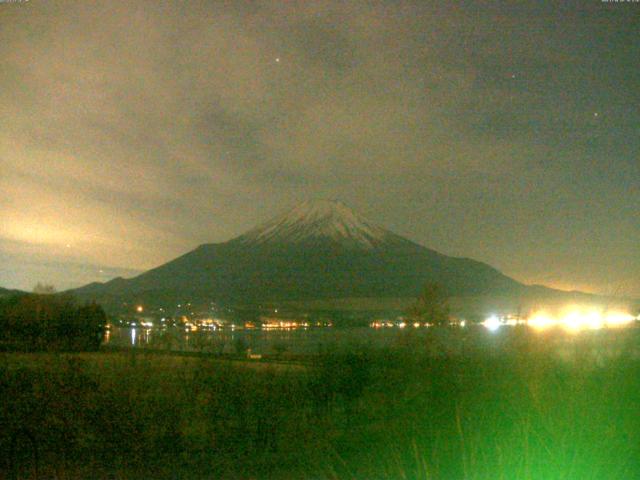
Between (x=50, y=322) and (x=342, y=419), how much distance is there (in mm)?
34025

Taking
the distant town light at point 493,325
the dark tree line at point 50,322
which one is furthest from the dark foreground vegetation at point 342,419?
the dark tree line at point 50,322

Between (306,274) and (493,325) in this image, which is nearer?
(493,325)

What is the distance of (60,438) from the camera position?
13.5 meters

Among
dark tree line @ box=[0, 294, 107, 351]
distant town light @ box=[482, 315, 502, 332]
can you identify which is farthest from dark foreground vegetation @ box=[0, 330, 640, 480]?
dark tree line @ box=[0, 294, 107, 351]

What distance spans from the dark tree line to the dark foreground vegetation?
25862 mm

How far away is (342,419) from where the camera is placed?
16.9 meters

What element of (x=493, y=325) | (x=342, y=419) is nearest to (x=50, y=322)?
(x=493, y=325)

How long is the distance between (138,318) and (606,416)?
74.0m

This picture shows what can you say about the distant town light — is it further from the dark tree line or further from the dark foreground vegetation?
the dark tree line

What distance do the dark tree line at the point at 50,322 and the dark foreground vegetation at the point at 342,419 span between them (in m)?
25.9

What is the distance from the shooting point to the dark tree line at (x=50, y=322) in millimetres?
44625

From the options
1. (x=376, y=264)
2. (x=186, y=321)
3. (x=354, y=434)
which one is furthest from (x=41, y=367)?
(x=376, y=264)

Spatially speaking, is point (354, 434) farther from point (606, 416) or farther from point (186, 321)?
point (186, 321)

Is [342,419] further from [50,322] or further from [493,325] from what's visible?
[50,322]
